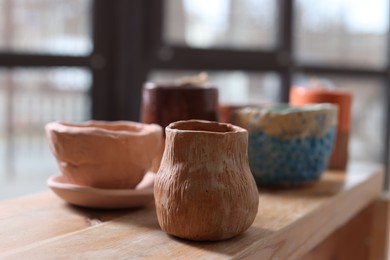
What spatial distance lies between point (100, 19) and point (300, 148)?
0.67 meters

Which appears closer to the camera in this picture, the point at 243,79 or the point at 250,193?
the point at 250,193

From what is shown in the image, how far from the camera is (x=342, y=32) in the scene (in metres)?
2.03

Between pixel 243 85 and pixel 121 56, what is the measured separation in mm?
483

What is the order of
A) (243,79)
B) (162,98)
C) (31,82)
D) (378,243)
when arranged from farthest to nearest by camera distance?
(243,79), (31,82), (378,243), (162,98)

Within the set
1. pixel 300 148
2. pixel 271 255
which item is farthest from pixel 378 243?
pixel 271 255

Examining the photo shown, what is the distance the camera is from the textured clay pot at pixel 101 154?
66 cm

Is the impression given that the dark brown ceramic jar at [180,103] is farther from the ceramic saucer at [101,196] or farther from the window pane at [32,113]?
the window pane at [32,113]

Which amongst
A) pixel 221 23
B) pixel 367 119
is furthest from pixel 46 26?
pixel 367 119

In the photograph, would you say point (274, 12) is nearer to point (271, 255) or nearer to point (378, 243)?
point (378, 243)

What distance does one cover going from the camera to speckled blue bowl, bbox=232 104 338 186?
808 mm

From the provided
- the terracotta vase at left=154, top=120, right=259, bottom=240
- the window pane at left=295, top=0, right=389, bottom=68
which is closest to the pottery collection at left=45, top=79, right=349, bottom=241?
the terracotta vase at left=154, top=120, right=259, bottom=240

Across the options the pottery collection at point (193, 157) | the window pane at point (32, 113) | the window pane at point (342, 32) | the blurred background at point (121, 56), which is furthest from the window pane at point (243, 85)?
the pottery collection at point (193, 157)

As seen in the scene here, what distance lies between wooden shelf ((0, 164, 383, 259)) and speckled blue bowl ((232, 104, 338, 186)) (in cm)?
3

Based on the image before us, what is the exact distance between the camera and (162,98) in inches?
31.5
